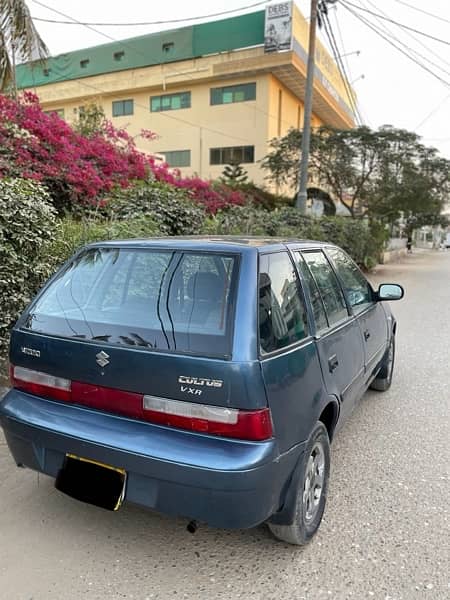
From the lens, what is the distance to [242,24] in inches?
992

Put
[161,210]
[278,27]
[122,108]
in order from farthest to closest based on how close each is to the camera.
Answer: [122,108] → [278,27] → [161,210]

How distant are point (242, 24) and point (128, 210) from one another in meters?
21.8

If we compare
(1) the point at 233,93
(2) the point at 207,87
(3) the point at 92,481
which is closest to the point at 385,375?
(3) the point at 92,481

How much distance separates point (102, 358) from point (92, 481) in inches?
23.6

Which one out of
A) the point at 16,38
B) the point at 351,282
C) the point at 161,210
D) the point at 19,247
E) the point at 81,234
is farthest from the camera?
the point at 16,38

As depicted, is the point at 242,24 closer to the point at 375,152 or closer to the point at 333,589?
the point at 375,152

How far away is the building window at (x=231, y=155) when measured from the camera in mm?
26484

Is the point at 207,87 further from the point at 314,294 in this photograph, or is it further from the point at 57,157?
the point at 314,294

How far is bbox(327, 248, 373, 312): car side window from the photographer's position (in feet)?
11.6

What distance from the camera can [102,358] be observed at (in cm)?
228

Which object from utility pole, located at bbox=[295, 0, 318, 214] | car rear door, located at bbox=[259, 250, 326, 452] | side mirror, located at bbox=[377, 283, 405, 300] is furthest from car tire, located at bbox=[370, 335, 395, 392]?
utility pole, located at bbox=[295, 0, 318, 214]

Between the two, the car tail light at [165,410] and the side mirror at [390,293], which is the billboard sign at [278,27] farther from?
the car tail light at [165,410]

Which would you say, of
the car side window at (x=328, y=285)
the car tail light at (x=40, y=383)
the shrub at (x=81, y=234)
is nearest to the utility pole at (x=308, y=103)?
the shrub at (x=81, y=234)

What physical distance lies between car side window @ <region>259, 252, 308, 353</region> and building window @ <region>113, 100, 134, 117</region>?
3048cm
